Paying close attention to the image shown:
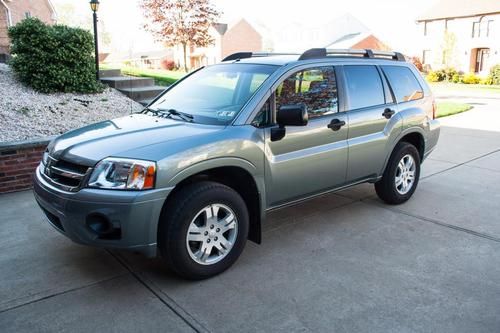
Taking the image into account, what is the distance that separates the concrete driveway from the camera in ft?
10.0

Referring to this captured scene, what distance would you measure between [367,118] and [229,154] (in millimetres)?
1868

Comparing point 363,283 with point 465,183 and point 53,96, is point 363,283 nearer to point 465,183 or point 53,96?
point 465,183

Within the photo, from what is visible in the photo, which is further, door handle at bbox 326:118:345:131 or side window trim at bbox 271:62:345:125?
door handle at bbox 326:118:345:131

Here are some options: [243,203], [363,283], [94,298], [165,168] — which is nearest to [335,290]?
[363,283]

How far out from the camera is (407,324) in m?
3.01

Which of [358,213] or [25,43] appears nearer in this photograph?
[358,213]

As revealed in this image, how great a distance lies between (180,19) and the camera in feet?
72.6

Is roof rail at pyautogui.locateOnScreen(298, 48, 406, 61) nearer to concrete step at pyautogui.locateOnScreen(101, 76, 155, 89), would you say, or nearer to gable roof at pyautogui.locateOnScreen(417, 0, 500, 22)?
concrete step at pyautogui.locateOnScreen(101, 76, 155, 89)

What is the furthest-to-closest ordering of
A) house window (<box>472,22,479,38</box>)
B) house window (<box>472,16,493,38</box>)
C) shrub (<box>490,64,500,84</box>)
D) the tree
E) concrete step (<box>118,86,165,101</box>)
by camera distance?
house window (<box>472,22,479,38</box>)
house window (<box>472,16,493,38</box>)
shrub (<box>490,64,500,84</box>)
the tree
concrete step (<box>118,86,165,101</box>)

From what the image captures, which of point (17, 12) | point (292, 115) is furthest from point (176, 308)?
point (17, 12)

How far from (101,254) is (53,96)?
5.16 m

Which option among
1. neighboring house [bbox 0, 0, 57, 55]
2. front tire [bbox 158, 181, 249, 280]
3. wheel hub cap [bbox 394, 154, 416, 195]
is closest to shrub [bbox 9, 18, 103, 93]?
front tire [bbox 158, 181, 249, 280]

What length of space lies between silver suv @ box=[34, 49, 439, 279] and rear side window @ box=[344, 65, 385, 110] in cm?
2

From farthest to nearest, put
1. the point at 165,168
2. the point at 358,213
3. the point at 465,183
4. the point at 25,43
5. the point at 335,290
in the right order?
the point at 25,43
the point at 465,183
the point at 358,213
the point at 335,290
the point at 165,168
